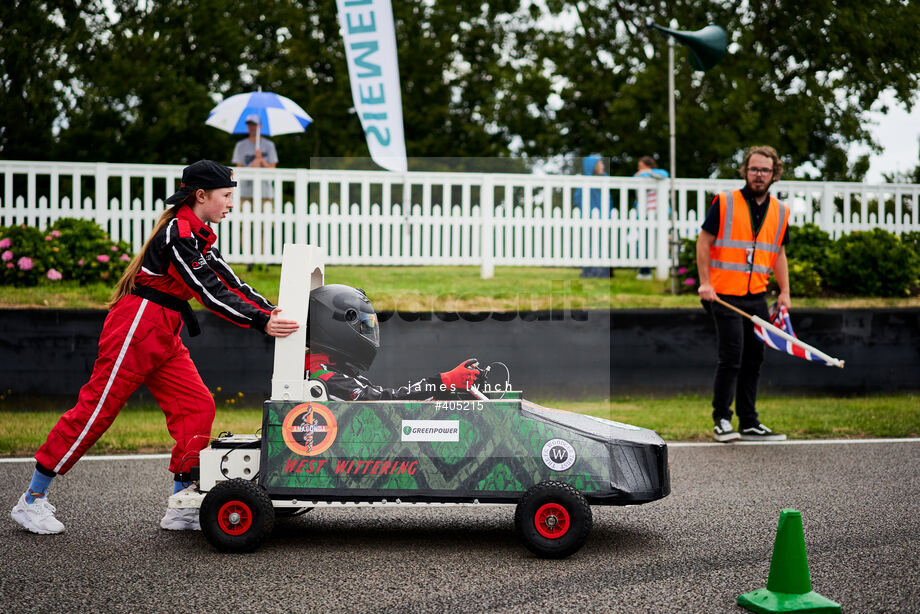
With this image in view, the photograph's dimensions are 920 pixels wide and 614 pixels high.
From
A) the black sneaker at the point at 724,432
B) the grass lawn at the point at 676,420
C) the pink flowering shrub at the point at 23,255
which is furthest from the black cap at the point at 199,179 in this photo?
the pink flowering shrub at the point at 23,255

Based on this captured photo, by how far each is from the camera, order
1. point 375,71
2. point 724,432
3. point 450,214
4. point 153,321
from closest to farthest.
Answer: point 153,321 < point 724,432 < point 450,214 < point 375,71

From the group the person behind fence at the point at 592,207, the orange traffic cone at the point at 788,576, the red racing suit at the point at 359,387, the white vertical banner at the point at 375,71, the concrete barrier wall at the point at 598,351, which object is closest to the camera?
the orange traffic cone at the point at 788,576

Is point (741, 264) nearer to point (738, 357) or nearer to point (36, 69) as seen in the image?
point (738, 357)

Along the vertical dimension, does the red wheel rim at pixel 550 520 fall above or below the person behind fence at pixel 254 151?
below

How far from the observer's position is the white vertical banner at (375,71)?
12.3 m

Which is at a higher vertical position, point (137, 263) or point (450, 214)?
point (450, 214)

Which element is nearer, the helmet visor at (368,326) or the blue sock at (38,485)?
the helmet visor at (368,326)

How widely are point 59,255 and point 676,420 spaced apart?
6544 mm

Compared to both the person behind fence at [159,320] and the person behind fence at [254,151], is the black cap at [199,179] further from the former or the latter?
the person behind fence at [254,151]

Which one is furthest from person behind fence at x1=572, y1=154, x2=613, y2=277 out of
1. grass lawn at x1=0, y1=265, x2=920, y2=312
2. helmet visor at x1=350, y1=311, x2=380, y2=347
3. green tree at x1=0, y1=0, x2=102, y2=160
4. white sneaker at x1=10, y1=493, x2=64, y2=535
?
green tree at x1=0, y1=0, x2=102, y2=160

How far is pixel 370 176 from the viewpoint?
9.48 metres

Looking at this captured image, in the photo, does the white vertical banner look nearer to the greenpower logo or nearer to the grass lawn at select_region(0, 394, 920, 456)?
the grass lawn at select_region(0, 394, 920, 456)

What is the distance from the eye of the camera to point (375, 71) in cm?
1249

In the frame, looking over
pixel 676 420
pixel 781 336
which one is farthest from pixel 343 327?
pixel 676 420
